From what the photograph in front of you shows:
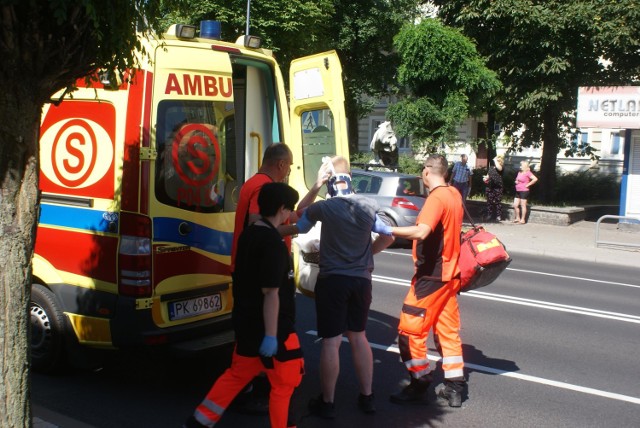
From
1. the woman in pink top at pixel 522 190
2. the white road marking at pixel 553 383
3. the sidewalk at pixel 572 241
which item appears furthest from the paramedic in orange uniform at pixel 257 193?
the woman in pink top at pixel 522 190

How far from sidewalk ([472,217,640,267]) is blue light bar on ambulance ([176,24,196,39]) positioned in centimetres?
1186

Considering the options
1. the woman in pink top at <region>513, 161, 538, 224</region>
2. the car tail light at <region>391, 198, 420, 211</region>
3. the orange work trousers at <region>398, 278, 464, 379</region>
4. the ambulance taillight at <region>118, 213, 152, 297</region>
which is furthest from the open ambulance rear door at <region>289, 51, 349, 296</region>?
the woman in pink top at <region>513, 161, 538, 224</region>

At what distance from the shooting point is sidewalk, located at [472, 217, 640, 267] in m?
15.7

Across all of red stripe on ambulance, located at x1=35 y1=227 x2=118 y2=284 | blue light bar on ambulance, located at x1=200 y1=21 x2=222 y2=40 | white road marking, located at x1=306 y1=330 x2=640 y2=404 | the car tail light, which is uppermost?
blue light bar on ambulance, located at x1=200 y1=21 x2=222 y2=40

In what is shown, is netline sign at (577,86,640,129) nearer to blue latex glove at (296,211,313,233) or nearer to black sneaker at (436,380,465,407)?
black sneaker at (436,380,465,407)

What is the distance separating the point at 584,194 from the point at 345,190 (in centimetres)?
2556

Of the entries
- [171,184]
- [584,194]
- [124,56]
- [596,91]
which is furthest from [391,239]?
[584,194]

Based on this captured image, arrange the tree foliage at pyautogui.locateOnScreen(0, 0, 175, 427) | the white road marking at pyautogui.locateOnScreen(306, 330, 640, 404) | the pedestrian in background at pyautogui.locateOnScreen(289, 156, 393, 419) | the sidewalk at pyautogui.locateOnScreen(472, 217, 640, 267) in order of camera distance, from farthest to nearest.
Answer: the sidewalk at pyautogui.locateOnScreen(472, 217, 640, 267)
the white road marking at pyautogui.locateOnScreen(306, 330, 640, 404)
the pedestrian in background at pyautogui.locateOnScreen(289, 156, 393, 419)
the tree foliage at pyautogui.locateOnScreen(0, 0, 175, 427)

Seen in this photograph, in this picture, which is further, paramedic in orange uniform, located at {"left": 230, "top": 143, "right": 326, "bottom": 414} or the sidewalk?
the sidewalk

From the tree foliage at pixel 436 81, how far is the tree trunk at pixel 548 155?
5.38 m

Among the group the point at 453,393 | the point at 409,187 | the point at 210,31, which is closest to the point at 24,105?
the point at 210,31

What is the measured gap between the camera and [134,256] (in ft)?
16.8

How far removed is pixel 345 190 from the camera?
5.24 m

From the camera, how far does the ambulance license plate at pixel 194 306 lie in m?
5.36
